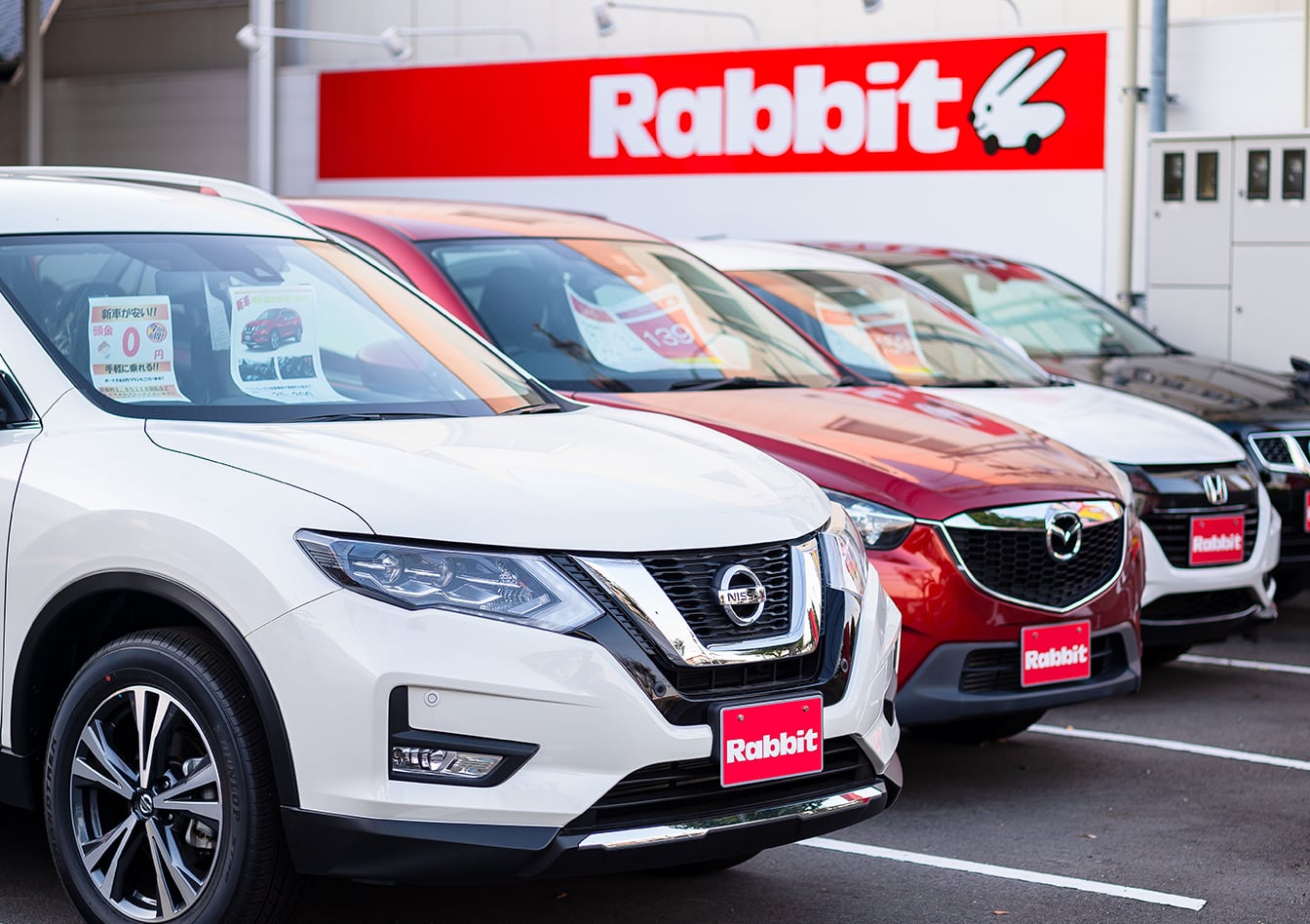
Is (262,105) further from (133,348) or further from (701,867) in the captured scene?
(701,867)

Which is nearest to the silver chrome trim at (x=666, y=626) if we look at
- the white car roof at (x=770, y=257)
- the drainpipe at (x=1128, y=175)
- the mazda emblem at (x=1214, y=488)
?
the mazda emblem at (x=1214, y=488)

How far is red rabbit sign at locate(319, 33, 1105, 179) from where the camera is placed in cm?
1521

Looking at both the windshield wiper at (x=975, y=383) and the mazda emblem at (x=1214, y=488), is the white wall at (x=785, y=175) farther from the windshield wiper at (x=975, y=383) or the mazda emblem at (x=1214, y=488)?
the mazda emblem at (x=1214, y=488)

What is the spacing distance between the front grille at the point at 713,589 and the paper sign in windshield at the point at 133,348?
1.30 m

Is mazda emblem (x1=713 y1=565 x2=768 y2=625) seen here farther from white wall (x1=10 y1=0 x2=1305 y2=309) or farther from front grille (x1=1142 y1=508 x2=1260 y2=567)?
white wall (x1=10 y1=0 x2=1305 y2=309)

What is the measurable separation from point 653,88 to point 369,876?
→ 14.3m

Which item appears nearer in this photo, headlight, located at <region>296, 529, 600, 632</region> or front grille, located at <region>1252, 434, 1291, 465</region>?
headlight, located at <region>296, 529, 600, 632</region>

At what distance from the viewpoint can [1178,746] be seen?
654 centimetres

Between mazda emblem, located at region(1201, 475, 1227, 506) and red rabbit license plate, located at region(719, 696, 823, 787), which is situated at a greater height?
mazda emblem, located at region(1201, 475, 1227, 506)

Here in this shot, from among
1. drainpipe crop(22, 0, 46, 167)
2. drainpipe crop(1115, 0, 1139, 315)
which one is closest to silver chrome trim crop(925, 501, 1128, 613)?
drainpipe crop(1115, 0, 1139, 315)

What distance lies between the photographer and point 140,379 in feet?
14.0

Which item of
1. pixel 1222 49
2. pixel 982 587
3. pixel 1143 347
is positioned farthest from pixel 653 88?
pixel 982 587

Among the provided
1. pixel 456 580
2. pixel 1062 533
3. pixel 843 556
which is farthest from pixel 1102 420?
pixel 456 580

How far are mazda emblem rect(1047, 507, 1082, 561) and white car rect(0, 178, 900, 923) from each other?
1434mm
